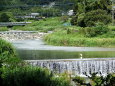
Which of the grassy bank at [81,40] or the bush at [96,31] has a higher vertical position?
the bush at [96,31]

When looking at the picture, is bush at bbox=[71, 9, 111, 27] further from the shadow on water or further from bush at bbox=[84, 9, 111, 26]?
the shadow on water

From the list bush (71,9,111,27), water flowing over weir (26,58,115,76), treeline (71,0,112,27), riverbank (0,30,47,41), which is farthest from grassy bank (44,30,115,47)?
water flowing over weir (26,58,115,76)

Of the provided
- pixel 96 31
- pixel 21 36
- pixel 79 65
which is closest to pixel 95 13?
pixel 96 31

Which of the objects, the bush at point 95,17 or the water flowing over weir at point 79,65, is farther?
the bush at point 95,17

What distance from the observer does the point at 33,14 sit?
7538 cm

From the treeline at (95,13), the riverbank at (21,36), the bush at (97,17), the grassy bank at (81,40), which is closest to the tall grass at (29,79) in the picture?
the grassy bank at (81,40)

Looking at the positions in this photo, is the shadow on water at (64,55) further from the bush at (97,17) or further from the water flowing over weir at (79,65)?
the bush at (97,17)

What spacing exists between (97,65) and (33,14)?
57.9 metres

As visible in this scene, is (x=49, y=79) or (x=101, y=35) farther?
(x=101, y=35)

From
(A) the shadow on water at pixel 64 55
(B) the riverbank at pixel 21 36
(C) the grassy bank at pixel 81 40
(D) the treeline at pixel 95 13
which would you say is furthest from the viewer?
(B) the riverbank at pixel 21 36

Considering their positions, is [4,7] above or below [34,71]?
below

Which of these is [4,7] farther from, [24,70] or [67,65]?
[24,70]

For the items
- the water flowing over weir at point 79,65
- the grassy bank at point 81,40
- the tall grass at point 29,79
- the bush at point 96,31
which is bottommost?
the grassy bank at point 81,40

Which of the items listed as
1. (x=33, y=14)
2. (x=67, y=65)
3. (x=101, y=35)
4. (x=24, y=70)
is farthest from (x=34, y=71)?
(x=33, y=14)
